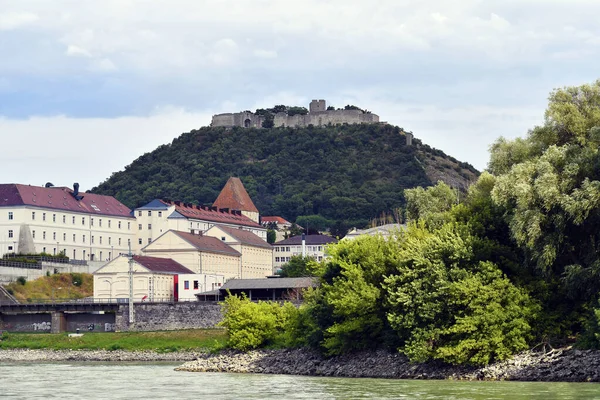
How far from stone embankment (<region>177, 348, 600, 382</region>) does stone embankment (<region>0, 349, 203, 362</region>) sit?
36.1ft

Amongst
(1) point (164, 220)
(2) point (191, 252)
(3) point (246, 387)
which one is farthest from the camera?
(1) point (164, 220)

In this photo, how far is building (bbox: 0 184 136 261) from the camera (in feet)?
423

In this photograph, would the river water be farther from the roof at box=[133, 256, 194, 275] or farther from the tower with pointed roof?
the tower with pointed roof

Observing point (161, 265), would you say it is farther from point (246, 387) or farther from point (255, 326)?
point (246, 387)

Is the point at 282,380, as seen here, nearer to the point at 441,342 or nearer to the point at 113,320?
the point at 441,342

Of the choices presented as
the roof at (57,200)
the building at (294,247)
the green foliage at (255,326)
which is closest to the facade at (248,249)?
the building at (294,247)

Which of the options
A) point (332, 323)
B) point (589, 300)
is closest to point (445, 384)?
point (589, 300)

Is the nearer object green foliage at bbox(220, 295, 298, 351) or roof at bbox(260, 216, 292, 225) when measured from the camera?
green foliage at bbox(220, 295, 298, 351)

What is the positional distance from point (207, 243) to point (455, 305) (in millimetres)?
78218

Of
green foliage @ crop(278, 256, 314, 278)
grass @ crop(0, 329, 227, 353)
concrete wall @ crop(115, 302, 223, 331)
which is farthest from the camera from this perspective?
green foliage @ crop(278, 256, 314, 278)

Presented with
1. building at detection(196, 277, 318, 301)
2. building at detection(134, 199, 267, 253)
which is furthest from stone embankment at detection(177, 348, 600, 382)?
building at detection(134, 199, 267, 253)

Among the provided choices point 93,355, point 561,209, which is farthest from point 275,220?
point 561,209

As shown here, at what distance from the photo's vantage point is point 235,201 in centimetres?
17512

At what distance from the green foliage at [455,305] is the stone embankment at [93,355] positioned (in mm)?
26389
